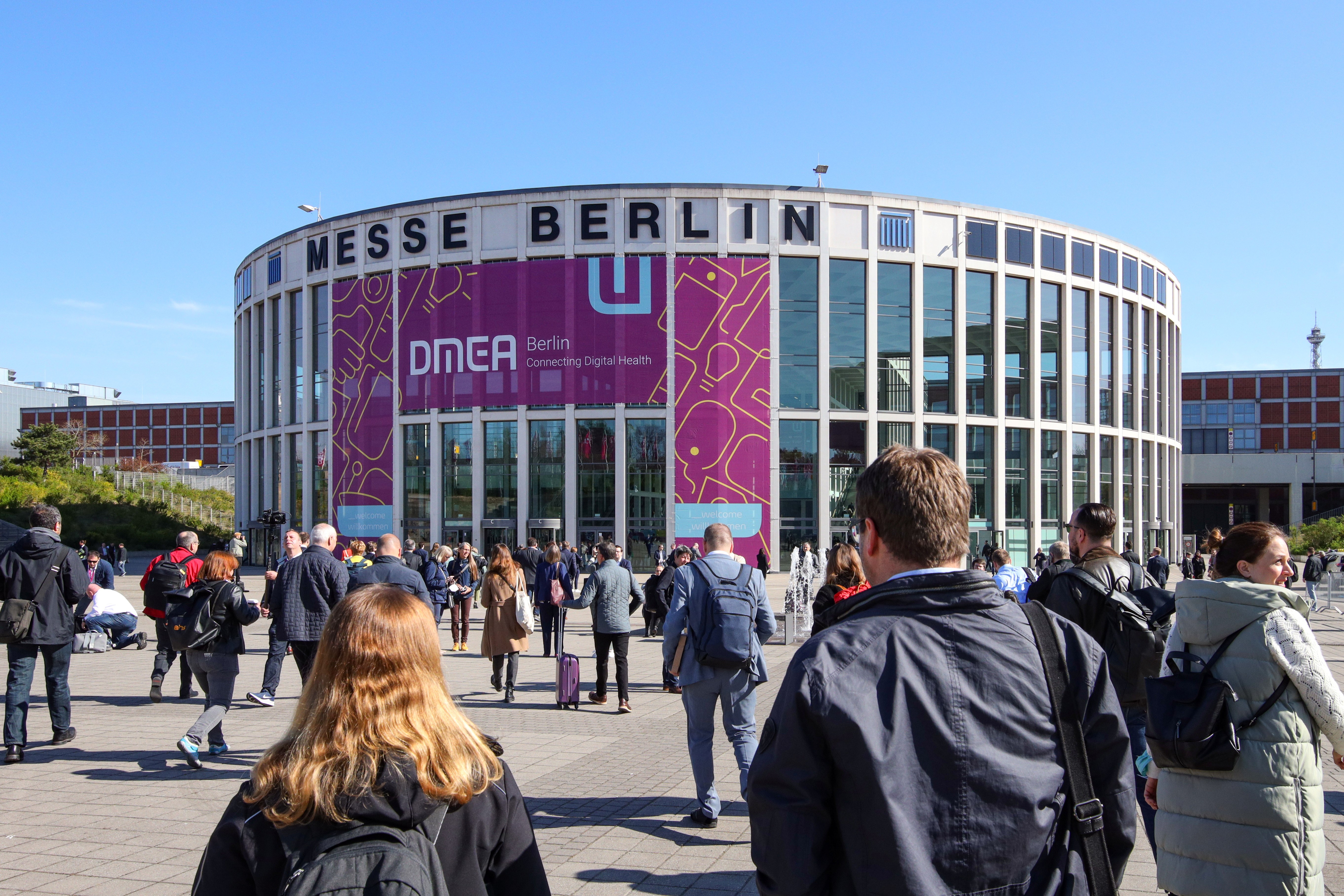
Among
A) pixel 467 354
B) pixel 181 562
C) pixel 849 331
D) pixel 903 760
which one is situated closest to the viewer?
pixel 903 760

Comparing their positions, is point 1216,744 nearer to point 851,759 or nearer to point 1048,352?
point 851,759

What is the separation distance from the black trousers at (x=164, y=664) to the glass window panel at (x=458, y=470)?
31.9 meters

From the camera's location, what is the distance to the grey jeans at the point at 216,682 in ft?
27.1

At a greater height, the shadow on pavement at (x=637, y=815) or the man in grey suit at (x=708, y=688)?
the man in grey suit at (x=708, y=688)

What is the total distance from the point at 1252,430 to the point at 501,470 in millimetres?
63265

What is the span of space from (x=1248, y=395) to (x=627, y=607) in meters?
81.8

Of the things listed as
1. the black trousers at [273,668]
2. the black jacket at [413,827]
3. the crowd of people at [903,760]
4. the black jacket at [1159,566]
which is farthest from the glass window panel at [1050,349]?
the black jacket at [413,827]

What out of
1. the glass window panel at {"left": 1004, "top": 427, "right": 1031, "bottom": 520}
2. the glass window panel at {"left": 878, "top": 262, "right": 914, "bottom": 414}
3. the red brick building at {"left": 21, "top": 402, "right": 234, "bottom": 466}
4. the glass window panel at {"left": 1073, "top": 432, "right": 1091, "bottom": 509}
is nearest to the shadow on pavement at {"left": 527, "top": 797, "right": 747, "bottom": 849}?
the glass window panel at {"left": 878, "top": 262, "right": 914, "bottom": 414}

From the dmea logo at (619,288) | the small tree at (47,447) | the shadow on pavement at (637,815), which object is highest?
the dmea logo at (619,288)

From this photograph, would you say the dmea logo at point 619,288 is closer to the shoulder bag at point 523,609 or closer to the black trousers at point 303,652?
the shoulder bag at point 523,609

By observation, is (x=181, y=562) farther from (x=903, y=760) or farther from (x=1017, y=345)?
(x=1017, y=345)

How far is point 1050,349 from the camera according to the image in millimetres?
45250

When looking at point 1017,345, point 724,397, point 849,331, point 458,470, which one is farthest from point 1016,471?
point 458,470

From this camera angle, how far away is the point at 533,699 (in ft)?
38.5
